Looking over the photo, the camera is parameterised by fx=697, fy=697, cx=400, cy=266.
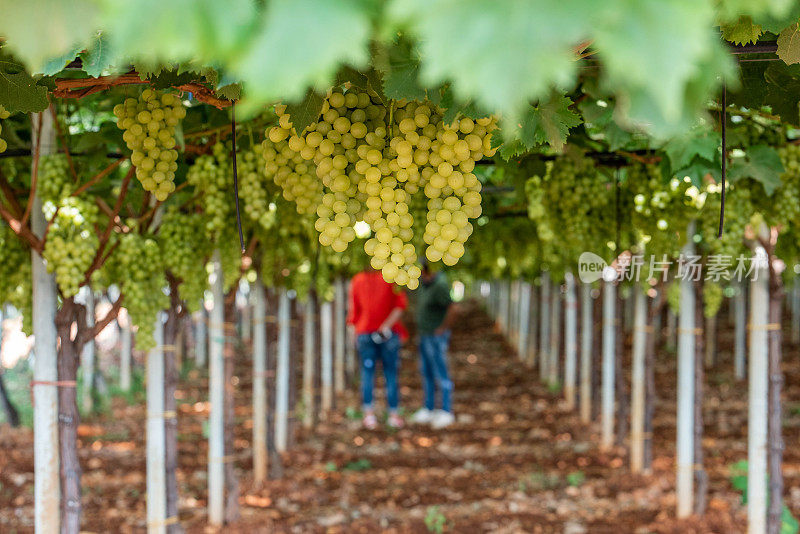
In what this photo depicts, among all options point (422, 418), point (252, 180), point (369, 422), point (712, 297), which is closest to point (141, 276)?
point (252, 180)

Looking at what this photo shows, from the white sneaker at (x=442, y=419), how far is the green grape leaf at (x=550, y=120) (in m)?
6.72

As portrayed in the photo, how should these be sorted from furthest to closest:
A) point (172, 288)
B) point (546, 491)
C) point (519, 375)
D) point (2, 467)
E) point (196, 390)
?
point (519, 375) < point (196, 390) < point (2, 467) < point (546, 491) < point (172, 288)

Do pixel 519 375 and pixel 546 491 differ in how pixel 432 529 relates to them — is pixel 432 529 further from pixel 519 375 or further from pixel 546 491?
pixel 519 375

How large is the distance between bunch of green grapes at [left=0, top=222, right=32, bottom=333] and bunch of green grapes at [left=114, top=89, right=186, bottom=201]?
1.23 meters

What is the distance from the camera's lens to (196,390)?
33.1ft

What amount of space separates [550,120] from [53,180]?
6.41 feet

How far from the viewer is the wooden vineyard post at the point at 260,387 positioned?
18.7 feet

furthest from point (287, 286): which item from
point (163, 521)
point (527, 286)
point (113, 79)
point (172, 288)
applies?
point (527, 286)

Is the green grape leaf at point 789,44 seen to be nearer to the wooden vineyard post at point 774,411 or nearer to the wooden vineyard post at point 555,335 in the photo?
the wooden vineyard post at point 774,411

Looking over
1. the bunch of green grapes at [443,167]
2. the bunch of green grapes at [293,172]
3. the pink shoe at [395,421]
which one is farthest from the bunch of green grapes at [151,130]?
the pink shoe at [395,421]

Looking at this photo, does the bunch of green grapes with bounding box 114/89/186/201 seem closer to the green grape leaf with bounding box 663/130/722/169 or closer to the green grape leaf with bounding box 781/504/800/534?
the green grape leaf with bounding box 663/130/722/169

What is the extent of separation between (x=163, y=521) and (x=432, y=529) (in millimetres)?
1855

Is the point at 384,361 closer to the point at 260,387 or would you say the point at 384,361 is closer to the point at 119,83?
the point at 260,387

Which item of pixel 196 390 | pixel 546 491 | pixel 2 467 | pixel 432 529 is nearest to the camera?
pixel 432 529
